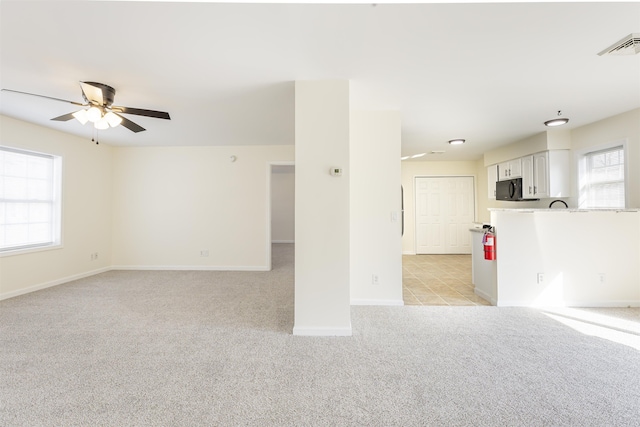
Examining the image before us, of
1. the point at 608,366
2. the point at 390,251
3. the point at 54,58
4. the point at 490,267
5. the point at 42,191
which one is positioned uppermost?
the point at 54,58

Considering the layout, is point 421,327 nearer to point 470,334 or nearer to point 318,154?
point 470,334

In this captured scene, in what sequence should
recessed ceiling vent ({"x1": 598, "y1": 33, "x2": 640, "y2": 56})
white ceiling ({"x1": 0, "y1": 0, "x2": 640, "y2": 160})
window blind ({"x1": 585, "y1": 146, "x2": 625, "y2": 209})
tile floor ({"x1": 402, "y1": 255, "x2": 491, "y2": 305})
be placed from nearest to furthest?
white ceiling ({"x1": 0, "y1": 0, "x2": 640, "y2": 160})
recessed ceiling vent ({"x1": 598, "y1": 33, "x2": 640, "y2": 56})
tile floor ({"x1": 402, "y1": 255, "x2": 491, "y2": 305})
window blind ({"x1": 585, "y1": 146, "x2": 625, "y2": 209})

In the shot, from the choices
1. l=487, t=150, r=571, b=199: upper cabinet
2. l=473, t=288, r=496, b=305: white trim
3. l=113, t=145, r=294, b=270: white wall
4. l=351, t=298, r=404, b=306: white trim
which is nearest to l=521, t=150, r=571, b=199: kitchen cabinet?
l=487, t=150, r=571, b=199: upper cabinet

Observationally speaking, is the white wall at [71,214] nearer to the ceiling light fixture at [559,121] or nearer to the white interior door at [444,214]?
the white interior door at [444,214]

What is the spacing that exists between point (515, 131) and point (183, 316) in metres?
5.50

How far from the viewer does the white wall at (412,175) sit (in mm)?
7152

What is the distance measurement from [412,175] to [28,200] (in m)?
7.45

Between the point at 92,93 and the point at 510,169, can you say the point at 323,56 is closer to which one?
the point at 92,93

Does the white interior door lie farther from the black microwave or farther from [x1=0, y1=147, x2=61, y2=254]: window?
[x1=0, y1=147, x2=61, y2=254]: window

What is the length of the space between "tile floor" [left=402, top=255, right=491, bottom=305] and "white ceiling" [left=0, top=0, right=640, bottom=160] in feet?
8.05

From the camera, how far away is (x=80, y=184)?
4.79m

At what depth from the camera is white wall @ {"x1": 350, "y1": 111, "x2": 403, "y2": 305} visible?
3.47m

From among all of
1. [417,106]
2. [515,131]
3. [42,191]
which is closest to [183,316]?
[42,191]

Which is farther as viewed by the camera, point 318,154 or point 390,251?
point 390,251
